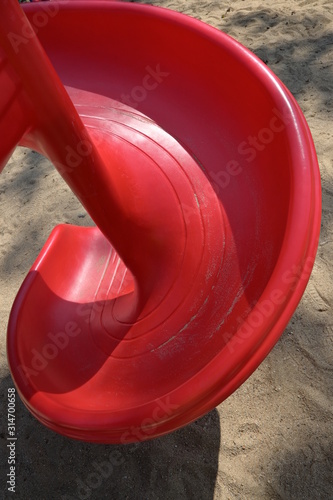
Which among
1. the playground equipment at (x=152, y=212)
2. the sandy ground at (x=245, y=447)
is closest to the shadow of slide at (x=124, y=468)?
the sandy ground at (x=245, y=447)

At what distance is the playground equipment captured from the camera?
720 millimetres

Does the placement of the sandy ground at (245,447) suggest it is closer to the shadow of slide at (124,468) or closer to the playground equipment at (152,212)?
the shadow of slide at (124,468)

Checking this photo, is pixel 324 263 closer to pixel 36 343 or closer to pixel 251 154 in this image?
pixel 251 154

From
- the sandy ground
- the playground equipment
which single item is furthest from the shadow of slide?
the playground equipment

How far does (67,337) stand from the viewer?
107 centimetres

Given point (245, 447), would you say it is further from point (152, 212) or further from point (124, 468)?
point (152, 212)

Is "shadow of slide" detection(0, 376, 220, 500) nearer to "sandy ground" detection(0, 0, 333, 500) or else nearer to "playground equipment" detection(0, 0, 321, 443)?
"sandy ground" detection(0, 0, 333, 500)

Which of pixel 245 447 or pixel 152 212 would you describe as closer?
pixel 152 212

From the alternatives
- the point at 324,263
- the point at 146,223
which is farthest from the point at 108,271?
the point at 324,263

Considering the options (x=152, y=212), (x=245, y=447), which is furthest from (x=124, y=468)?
(x=152, y=212)

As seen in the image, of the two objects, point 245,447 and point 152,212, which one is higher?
point 152,212

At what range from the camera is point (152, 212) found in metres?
1.04

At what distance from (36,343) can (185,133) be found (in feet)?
1.89

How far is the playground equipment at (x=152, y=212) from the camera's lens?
72 cm
